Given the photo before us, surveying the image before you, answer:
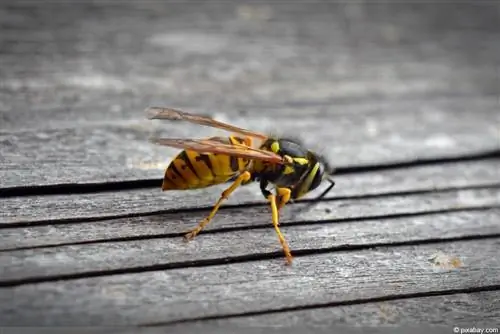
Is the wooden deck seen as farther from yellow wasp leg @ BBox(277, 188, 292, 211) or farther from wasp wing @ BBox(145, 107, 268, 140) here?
wasp wing @ BBox(145, 107, 268, 140)

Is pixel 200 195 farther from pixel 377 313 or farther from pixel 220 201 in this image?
pixel 377 313

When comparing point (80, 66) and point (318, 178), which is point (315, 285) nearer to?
point (318, 178)

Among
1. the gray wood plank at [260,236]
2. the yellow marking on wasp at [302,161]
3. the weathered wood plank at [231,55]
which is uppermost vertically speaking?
the weathered wood plank at [231,55]

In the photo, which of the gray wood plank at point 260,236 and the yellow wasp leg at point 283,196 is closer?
the gray wood plank at point 260,236

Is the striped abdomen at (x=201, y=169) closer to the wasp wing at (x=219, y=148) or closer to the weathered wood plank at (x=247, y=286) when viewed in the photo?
the wasp wing at (x=219, y=148)

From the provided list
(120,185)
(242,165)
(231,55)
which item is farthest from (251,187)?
(231,55)

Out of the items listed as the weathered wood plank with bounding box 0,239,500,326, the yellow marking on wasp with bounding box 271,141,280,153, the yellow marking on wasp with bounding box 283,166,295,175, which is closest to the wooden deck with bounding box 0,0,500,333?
the weathered wood plank with bounding box 0,239,500,326

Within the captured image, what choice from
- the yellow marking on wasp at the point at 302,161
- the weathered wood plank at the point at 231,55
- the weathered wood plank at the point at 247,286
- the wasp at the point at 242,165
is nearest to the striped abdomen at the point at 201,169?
the wasp at the point at 242,165
